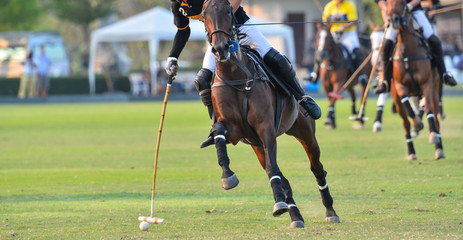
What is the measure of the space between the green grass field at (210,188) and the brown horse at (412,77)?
1.98 ft

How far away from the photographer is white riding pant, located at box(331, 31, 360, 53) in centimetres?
2466

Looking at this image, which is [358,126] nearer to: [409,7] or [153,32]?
[409,7]

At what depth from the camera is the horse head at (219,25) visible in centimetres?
846

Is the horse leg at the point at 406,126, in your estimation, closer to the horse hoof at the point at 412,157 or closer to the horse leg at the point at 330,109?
the horse hoof at the point at 412,157

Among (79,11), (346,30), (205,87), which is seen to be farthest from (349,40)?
(79,11)

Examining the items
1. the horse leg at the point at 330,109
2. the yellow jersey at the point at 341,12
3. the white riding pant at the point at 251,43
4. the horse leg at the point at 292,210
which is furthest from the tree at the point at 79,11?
the horse leg at the point at 292,210

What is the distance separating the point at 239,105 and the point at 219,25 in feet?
2.75

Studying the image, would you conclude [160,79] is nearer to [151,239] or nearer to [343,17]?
[343,17]

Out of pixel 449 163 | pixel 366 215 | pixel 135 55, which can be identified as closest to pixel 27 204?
Result: pixel 366 215

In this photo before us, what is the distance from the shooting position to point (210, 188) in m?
12.8

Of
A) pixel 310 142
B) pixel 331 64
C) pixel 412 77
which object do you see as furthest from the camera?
pixel 331 64

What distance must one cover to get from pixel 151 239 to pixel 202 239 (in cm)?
47

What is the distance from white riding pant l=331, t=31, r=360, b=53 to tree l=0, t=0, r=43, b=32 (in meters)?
43.2

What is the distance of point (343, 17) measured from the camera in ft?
77.2
